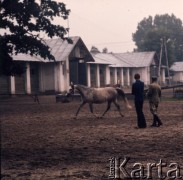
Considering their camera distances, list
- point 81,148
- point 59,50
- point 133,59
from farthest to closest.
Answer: point 133,59 → point 59,50 → point 81,148

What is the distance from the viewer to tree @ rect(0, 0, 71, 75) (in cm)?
2070

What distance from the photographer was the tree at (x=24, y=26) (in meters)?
20.7

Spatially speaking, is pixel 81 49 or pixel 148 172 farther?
pixel 81 49

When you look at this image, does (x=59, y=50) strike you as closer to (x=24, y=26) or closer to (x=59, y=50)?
(x=59, y=50)

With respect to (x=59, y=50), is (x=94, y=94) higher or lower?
lower

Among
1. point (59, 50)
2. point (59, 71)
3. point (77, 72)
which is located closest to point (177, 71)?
point (77, 72)

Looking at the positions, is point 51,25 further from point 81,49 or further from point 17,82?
point 81,49

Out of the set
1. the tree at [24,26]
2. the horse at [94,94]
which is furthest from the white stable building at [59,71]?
the horse at [94,94]

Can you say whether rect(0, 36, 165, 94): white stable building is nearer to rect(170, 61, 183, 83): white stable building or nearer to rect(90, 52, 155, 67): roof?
rect(90, 52, 155, 67): roof

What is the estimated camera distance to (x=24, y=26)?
21.7 metres

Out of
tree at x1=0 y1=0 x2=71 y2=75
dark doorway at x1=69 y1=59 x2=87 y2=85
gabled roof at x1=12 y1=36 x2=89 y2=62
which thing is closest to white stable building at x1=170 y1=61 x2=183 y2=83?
dark doorway at x1=69 y1=59 x2=87 y2=85

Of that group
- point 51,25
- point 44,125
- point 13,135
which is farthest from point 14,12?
point 13,135

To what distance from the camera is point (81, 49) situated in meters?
40.6

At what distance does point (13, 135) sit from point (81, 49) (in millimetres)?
29610
